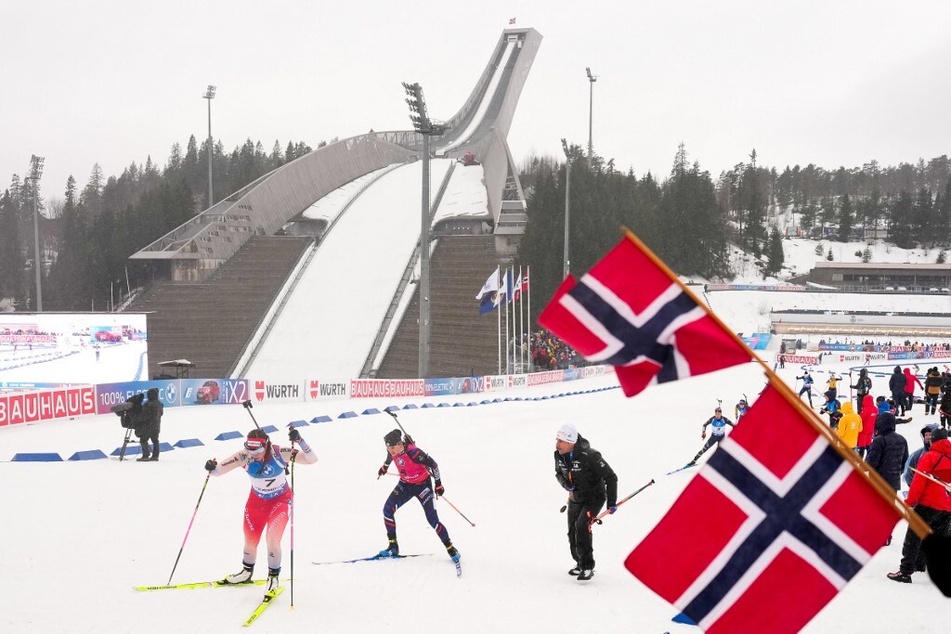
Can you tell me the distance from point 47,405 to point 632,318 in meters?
21.8

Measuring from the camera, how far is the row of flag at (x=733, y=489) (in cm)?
353

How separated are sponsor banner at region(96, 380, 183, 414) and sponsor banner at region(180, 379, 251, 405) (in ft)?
0.97

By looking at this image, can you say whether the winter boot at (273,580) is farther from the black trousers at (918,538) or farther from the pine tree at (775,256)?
the pine tree at (775,256)

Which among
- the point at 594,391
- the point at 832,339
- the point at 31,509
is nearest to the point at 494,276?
the point at 594,391

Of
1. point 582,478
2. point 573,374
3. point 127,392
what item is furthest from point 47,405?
point 573,374

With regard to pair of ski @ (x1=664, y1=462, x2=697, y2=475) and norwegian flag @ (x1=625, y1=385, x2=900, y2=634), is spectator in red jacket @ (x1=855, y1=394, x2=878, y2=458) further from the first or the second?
norwegian flag @ (x1=625, y1=385, x2=900, y2=634)

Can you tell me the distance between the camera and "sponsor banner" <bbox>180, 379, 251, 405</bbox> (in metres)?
25.9

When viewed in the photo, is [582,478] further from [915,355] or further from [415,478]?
[915,355]

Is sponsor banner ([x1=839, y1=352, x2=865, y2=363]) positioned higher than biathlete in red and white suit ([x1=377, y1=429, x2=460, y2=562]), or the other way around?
biathlete in red and white suit ([x1=377, y1=429, x2=460, y2=562])

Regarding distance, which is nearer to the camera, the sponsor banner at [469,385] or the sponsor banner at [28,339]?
the sponsor banner at [28,339]

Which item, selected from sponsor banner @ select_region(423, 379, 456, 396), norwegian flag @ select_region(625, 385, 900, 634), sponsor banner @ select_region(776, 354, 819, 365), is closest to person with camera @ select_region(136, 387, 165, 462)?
norwegian flag @ select_region(625, 385, 900, 634)

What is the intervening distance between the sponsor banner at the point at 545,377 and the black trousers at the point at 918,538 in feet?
83.1

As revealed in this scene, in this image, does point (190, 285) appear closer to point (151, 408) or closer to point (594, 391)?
point (594, 391)

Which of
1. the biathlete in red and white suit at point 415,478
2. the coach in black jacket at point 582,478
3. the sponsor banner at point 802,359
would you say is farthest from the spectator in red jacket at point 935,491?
the sponsor banner at point 802,359
